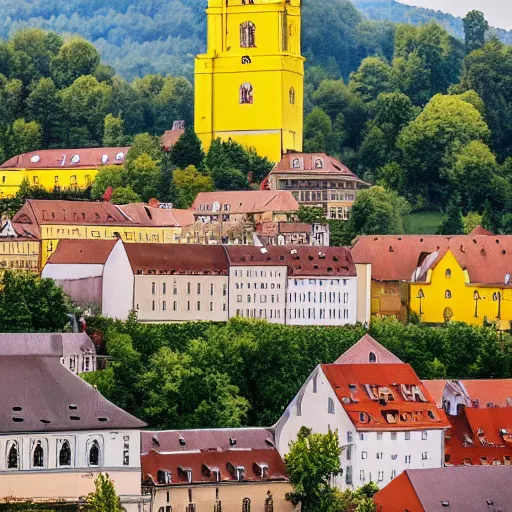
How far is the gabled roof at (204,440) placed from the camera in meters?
87.0

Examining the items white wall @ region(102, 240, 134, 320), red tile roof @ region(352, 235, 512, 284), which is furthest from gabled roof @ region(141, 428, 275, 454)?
red tile roof @ region(352, 235, 512, 284)

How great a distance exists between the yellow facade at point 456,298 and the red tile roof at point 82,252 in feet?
48.0

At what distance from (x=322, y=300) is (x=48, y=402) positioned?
31791 mm

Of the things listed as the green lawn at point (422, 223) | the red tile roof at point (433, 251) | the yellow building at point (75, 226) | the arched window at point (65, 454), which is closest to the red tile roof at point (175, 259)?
the yellow building at point (75, 226)

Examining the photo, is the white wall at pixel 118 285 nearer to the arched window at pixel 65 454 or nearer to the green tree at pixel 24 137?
the green tree at pixel 24 137

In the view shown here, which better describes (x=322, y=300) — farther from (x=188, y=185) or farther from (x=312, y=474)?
(x=312, y=474)

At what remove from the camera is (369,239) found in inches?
4715

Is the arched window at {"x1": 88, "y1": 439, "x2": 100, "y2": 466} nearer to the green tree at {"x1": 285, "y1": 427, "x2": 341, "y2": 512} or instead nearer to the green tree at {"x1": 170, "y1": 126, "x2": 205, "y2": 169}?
the green tree at {"x1": 285, "y1": 427, "x2": 341, "y2": 512}

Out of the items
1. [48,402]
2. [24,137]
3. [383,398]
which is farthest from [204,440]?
[24,137]

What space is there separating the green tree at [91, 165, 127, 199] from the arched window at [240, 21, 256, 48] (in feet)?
29.7

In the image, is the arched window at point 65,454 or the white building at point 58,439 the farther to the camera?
the arched window at point 65,454

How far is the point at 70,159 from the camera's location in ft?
429

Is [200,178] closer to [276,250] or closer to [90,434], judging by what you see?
[276,250]

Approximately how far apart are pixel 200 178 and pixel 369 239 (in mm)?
10558
